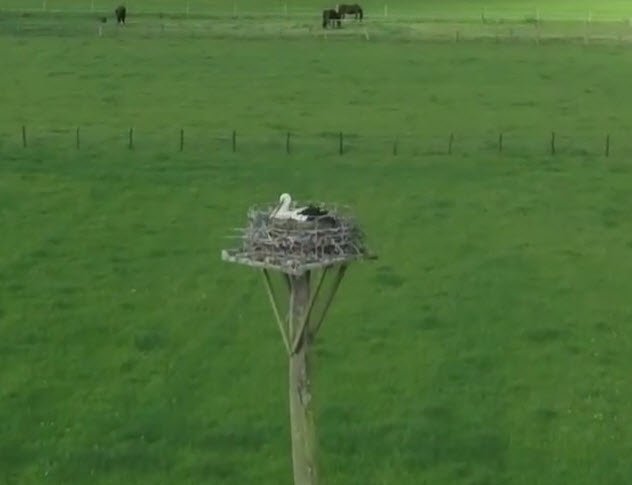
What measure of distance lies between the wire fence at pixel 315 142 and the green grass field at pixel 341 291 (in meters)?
0.18

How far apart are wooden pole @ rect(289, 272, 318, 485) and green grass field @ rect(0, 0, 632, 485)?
96.0 inches

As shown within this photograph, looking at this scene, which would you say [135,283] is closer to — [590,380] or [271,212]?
[590,380]

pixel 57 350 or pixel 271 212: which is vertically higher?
pixel 271 212

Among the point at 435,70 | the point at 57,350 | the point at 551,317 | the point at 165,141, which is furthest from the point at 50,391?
the point at 435,70

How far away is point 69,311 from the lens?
2891 centimetres

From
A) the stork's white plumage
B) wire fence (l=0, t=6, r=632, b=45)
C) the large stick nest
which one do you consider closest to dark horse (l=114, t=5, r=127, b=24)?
wire fence (l=0, t=6, r=632, b=45)

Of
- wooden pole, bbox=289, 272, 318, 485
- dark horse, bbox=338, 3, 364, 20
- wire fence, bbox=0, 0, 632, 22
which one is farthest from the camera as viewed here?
wire fence, bbox=0, 0, 632, 22

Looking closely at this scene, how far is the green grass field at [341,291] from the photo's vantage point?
2266cm

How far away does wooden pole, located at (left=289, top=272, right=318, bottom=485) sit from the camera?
57.5 ft

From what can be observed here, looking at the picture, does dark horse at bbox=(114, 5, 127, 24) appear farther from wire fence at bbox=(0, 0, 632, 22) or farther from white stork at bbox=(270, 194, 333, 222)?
white stork at bbox=(270, 194, 333, 222)

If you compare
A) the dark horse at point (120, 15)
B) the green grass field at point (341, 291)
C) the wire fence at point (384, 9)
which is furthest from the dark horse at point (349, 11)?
the green grass field at point (341, 291)

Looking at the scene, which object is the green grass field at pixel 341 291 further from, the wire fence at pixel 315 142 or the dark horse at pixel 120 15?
the dark horse at pixel 120 15

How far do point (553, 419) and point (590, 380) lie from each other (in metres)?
2.04

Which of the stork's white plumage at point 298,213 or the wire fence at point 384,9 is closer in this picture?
the stork's white plumage at point 298,213
